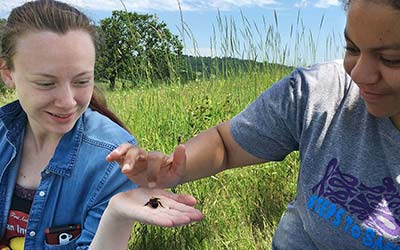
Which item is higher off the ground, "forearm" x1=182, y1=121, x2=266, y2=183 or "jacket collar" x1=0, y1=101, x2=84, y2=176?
"forearm" x1=182, y1=121, x2=266, y2=183

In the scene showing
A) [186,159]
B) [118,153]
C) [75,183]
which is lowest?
[75,183]

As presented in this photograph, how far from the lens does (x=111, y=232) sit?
4.64 ft

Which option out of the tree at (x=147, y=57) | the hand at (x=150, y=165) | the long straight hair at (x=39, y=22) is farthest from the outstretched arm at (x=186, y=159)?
the tree at (x=147, y=57)

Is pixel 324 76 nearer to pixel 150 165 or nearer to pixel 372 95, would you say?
pixel 372 95

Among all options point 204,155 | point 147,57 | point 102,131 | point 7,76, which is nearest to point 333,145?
point 204,155

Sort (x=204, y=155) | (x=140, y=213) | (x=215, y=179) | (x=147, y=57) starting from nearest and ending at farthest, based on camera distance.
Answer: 1. (x=140, y=213)
2. (x=204, y=155)
3. (x=215, y=179)
4. (x=147, y=57)

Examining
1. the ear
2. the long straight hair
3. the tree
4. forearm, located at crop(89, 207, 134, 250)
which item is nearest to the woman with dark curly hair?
forearm, located at crop(89, 207, 134, 250)

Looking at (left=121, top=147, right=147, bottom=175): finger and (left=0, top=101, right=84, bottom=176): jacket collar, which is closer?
(left=121, top=147, right=147, bottom=175): finger

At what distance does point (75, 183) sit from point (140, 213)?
59cm

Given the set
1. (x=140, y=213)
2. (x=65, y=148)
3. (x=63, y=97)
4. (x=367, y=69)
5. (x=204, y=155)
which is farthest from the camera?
(x=65, y=148)

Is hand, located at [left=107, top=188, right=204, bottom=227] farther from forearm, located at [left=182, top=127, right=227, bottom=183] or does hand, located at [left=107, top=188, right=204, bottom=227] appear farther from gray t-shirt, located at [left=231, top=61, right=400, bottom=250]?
gray t-shirt, located at [left=231, top=61, right=400, bottom=250]

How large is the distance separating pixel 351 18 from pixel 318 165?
41cm

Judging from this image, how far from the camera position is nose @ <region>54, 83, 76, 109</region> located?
170 centimetres

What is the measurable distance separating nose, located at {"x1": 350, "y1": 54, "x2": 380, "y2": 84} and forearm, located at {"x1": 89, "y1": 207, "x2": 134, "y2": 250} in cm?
69
